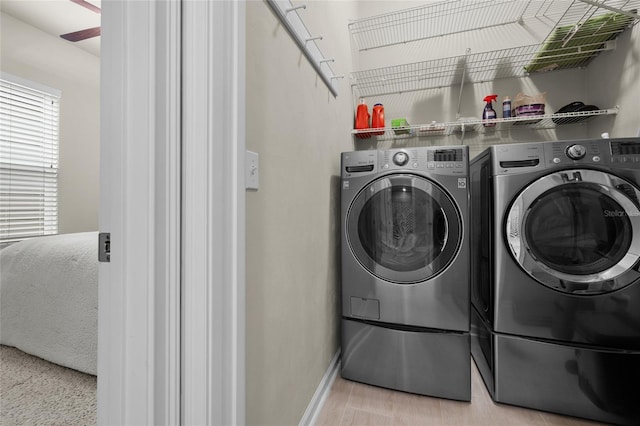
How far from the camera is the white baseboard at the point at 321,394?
1.23 metres

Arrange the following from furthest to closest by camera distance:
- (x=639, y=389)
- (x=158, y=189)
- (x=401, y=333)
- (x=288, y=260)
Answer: (x=401, y=333) < (x=639, y=389) < (x=288, y=260) < (x=158, y=189)

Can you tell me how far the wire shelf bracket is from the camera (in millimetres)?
957

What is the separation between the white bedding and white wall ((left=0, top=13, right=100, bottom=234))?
1257 millimetres

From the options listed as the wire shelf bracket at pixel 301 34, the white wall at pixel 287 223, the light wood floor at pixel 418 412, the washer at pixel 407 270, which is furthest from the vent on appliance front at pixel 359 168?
the light wood floor at pixel 418 412

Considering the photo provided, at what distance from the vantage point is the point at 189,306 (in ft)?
2.07

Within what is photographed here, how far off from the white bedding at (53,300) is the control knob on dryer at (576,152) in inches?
91.7

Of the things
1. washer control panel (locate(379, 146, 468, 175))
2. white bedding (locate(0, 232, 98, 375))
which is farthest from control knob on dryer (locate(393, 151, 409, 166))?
white bedding (locate(0, 232, 98, 375))

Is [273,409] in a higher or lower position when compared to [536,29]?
lower

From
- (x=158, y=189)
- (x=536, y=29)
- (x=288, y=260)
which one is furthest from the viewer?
(x=536, y=29)

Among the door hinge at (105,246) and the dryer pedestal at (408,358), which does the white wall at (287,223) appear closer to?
the dryer pedestal at (408,358)

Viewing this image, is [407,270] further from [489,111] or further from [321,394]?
[489,111]

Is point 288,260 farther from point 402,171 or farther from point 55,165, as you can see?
point 55,165

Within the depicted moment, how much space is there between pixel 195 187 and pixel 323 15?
4.40 feet

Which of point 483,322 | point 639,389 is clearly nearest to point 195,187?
point 483,322
